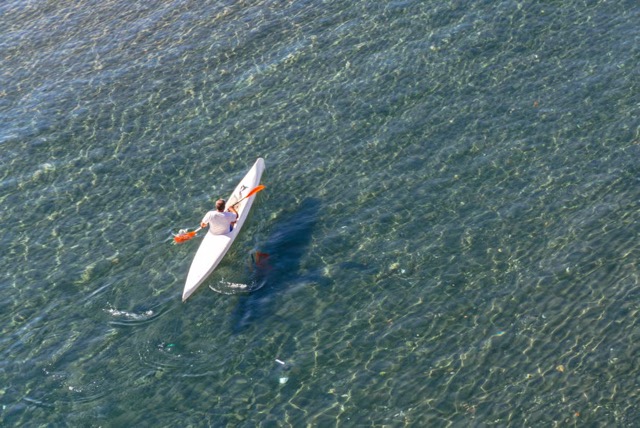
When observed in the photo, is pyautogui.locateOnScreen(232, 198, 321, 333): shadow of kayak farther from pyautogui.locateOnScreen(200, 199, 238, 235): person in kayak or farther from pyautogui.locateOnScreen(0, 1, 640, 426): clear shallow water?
pyautogui.locateOnScreen(200, 199, 238, 235): person in kayak

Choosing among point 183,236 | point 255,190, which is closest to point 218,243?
point 183,236

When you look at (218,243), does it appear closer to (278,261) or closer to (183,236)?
(183,236)

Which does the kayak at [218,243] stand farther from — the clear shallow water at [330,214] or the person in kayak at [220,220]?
the clear shallow water at [330,214]

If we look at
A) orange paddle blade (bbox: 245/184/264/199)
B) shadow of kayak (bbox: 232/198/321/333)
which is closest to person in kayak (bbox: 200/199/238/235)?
orange paddle blade (bbox: 245/184/264/199)

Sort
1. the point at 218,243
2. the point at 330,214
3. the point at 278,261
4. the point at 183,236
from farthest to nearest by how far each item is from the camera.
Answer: the point at 330,214, the point at 183,236, the point at 218,243, the point at 278,261

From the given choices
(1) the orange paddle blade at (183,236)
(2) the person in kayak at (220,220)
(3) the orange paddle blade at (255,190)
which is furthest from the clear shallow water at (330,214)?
(3) the orange paddle blade at (255,190)

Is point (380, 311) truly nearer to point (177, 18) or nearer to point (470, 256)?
point (470, 256)

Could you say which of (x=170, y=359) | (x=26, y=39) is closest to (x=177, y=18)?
(x=26, y=39)
